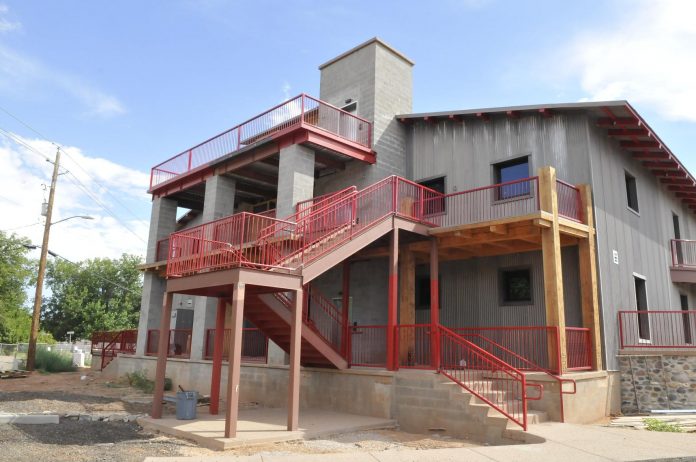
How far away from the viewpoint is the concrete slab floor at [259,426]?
9.49 meters

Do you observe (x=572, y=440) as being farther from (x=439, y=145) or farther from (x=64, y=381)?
(x=64, y=381)

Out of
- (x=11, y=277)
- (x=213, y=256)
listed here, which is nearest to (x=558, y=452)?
(x=213, y=256)

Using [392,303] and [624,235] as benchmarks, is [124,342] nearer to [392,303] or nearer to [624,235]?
[392,303]

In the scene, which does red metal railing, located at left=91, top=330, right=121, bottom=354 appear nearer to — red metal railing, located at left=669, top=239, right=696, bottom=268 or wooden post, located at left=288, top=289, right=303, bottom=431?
wooden post, located at left=288, top=289, right=303, bottom=431

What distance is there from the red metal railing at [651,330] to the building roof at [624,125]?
4965 millimetres

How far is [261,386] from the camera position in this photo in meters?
15.4

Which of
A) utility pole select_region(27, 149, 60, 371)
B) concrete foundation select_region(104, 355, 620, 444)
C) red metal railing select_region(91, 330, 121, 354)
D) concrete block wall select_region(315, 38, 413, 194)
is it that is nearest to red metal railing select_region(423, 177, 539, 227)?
concrete block wall select_region(315, 38, 413, 194)

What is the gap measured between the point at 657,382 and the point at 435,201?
7.50 meters

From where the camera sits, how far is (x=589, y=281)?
13.2 meters

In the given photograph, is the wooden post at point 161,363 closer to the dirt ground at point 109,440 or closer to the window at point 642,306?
the dirt ground at point 109,440

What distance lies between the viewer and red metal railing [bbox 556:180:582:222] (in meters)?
13.2

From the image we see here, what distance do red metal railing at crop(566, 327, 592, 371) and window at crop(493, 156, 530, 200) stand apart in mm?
3887

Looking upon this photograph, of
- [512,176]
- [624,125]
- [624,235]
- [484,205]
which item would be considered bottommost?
[624,235]

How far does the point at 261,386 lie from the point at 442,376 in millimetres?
6105
